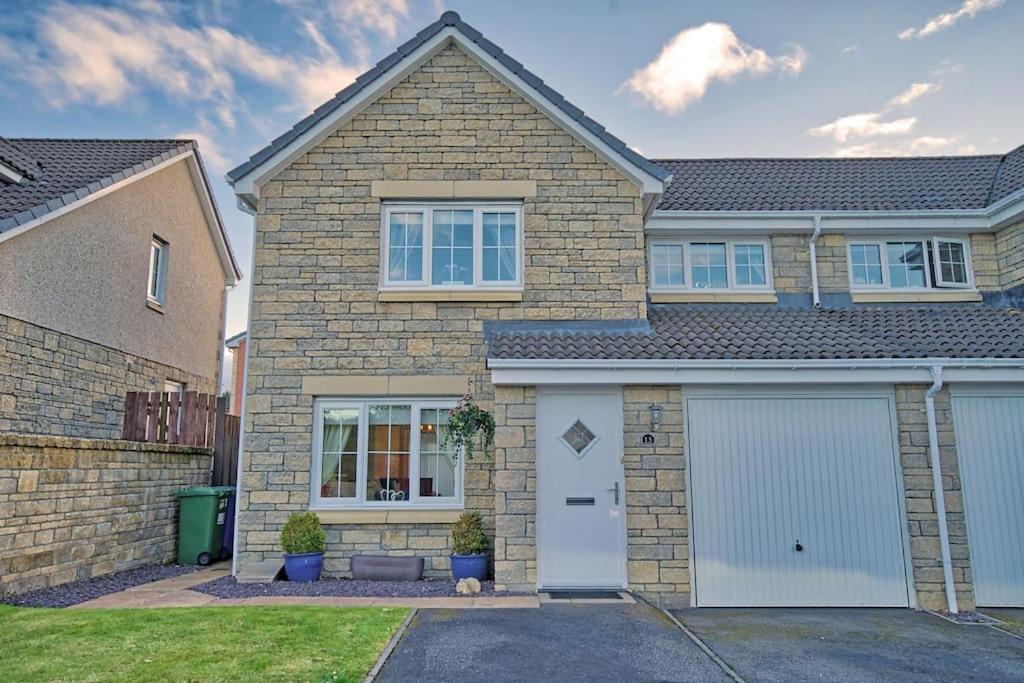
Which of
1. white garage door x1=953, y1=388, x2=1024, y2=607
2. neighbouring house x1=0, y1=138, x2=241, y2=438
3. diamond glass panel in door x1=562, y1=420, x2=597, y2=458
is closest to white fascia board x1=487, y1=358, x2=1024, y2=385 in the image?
white garage door x1=953, y1=388, x2=1024, y2=607

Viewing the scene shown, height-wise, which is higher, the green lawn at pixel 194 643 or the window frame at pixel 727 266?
the window frame at pixel 727 266

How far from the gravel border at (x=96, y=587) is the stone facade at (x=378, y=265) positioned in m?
1.46

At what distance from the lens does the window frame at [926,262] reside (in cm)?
1170

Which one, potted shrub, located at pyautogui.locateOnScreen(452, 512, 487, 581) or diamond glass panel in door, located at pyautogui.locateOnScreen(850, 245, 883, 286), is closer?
potted shrub, located at pyautogui.locateOnScreen(452, 512, 487, 581)

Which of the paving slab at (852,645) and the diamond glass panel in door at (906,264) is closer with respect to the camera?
the paving slab at (852,645)

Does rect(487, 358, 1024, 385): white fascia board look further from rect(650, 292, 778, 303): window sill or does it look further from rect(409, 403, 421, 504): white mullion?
rect(650, 292, 778, 303): window sill

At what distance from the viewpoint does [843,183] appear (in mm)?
12930

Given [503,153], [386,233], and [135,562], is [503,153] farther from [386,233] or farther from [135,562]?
[135,562]

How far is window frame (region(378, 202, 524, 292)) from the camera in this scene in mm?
9883

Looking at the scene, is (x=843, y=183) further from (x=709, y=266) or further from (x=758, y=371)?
(x=758, y=371)

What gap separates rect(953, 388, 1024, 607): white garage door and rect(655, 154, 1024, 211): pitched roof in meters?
4.69

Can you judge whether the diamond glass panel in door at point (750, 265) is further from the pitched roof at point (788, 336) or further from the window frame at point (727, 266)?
the pitched roof at point (788, 336)

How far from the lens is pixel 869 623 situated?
23.6ft

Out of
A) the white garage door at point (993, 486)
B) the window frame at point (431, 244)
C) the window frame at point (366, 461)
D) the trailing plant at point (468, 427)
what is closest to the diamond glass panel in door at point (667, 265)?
the window frame at point (431, 244)
